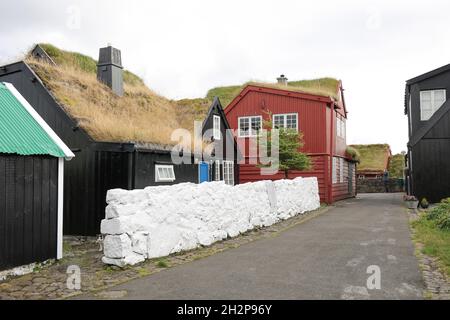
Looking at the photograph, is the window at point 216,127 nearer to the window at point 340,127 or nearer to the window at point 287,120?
the window at point 287,120

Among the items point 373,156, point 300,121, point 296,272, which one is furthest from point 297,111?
point 373,156

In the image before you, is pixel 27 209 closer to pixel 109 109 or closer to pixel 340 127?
pixel 109 109

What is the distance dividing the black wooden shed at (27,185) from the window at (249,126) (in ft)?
54.9

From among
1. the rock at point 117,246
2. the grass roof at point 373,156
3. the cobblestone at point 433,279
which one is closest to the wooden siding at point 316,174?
the cobblestone at point 433,279

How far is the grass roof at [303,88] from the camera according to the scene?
2505 cm

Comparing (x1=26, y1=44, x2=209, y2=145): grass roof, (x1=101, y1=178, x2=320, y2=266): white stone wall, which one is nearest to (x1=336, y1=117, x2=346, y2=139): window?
(x1=26, y1=44, x2=209, y2=145): grass roof

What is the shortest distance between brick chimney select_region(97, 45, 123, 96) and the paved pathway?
884 centimetres

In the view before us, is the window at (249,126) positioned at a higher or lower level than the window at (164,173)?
higher

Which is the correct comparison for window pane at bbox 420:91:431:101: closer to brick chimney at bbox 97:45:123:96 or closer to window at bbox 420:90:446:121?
window at bbox 420:90:446:121

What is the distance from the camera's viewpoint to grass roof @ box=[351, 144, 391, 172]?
43.3m

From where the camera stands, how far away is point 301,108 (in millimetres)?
24188

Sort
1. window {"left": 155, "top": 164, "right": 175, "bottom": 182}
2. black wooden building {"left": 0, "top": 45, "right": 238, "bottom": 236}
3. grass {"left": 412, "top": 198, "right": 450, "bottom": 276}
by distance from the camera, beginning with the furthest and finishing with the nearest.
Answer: window {"left": 155, "top": 164, "right": 175, "bottom": 182} < black wooden building {"left": 0, "top": 45, "right": 238, "bottom": 236} < grass {"left": 412, "top": 198, "right": 450, "bottom": 276}
